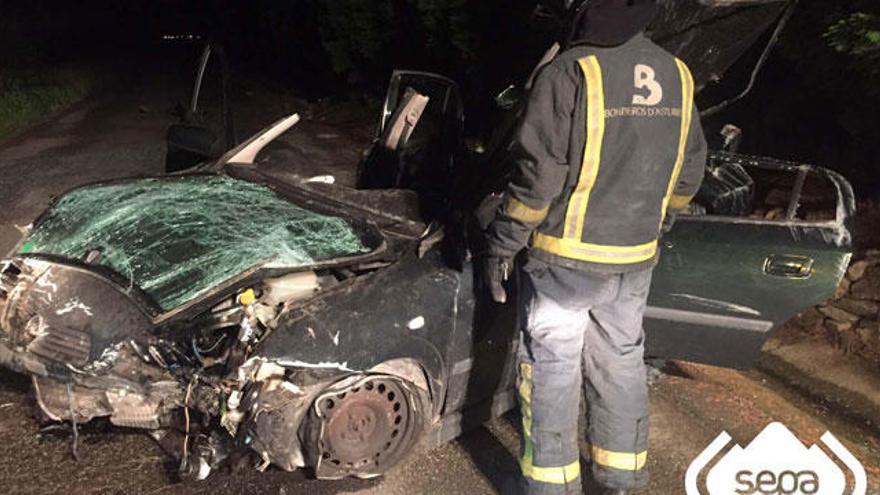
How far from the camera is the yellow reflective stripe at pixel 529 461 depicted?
267cm

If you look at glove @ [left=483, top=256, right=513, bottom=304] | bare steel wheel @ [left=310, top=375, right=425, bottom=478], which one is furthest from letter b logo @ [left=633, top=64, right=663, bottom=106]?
bare steel wheel @ [left=310, top=375, right=425, bottom=478]

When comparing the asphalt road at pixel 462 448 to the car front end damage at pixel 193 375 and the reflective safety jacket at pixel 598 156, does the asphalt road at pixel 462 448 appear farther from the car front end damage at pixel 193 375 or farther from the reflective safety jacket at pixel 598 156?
the reflective safety jacket at pixel 598 156

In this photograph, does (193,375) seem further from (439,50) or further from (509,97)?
(439,50)

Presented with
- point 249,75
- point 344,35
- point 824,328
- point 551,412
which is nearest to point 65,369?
point 551,412

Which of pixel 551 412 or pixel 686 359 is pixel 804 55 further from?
pixel 551 412

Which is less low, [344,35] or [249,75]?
[344,35]

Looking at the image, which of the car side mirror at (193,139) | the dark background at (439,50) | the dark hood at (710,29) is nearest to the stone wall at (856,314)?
the dark background at (439,50)

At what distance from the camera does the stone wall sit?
4203mm

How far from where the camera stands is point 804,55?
4.73 metres

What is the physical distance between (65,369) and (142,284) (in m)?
0.39

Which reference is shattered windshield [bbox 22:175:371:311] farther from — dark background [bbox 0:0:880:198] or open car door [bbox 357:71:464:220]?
dark background [bbox 0:0:880:198]

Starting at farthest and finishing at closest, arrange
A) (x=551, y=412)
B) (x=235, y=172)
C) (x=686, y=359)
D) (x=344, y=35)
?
(x=344, y=35), (x=235, y=172), (x=686, y=359), (x=551, y=412)

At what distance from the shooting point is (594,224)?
8.07ft

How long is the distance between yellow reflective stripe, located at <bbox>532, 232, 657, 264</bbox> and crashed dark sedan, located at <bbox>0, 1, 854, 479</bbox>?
0.98 ft
